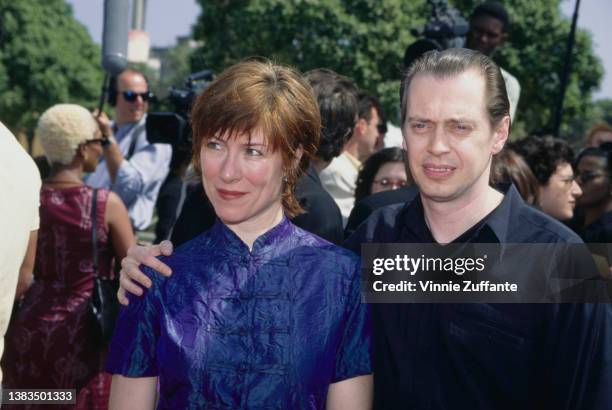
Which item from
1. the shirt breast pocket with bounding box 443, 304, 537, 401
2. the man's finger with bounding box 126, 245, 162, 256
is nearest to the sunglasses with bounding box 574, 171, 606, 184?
the shirt breast pocket with bounding box 443, 304, 537, 401

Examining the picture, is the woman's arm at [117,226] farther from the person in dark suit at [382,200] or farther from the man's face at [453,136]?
the man's face at [453,136]

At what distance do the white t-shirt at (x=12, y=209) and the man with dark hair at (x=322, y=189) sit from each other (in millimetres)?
1025

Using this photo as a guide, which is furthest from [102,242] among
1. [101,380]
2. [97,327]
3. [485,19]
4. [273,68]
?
[485,19]

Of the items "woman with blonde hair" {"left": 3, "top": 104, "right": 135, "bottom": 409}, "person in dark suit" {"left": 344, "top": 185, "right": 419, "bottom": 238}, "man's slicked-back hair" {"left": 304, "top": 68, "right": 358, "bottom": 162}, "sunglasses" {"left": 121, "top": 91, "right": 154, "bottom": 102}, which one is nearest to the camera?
"person in dark suit" {"left": 344, "top": 185, "right": 419, "bottom": 238}

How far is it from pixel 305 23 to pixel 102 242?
24.5m

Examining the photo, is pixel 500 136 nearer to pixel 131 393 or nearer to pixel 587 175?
pixel 131 393

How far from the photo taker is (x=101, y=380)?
422cm

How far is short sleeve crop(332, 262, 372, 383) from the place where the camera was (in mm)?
2309

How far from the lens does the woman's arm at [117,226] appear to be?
422 centimetres

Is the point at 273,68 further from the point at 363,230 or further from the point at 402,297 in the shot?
the point at 402,297

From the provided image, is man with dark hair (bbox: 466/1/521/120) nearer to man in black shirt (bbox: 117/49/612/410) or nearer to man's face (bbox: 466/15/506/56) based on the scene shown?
man's face (bbox: 466/15/506/56)

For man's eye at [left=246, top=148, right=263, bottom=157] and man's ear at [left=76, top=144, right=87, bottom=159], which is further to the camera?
man's ear at [left=76, top=144, right=87, bottom=159]

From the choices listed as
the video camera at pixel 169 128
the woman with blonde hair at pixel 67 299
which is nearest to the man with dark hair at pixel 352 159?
the video camera at pixel 169 128

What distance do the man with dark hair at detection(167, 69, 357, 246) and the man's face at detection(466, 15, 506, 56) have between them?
2.20m
